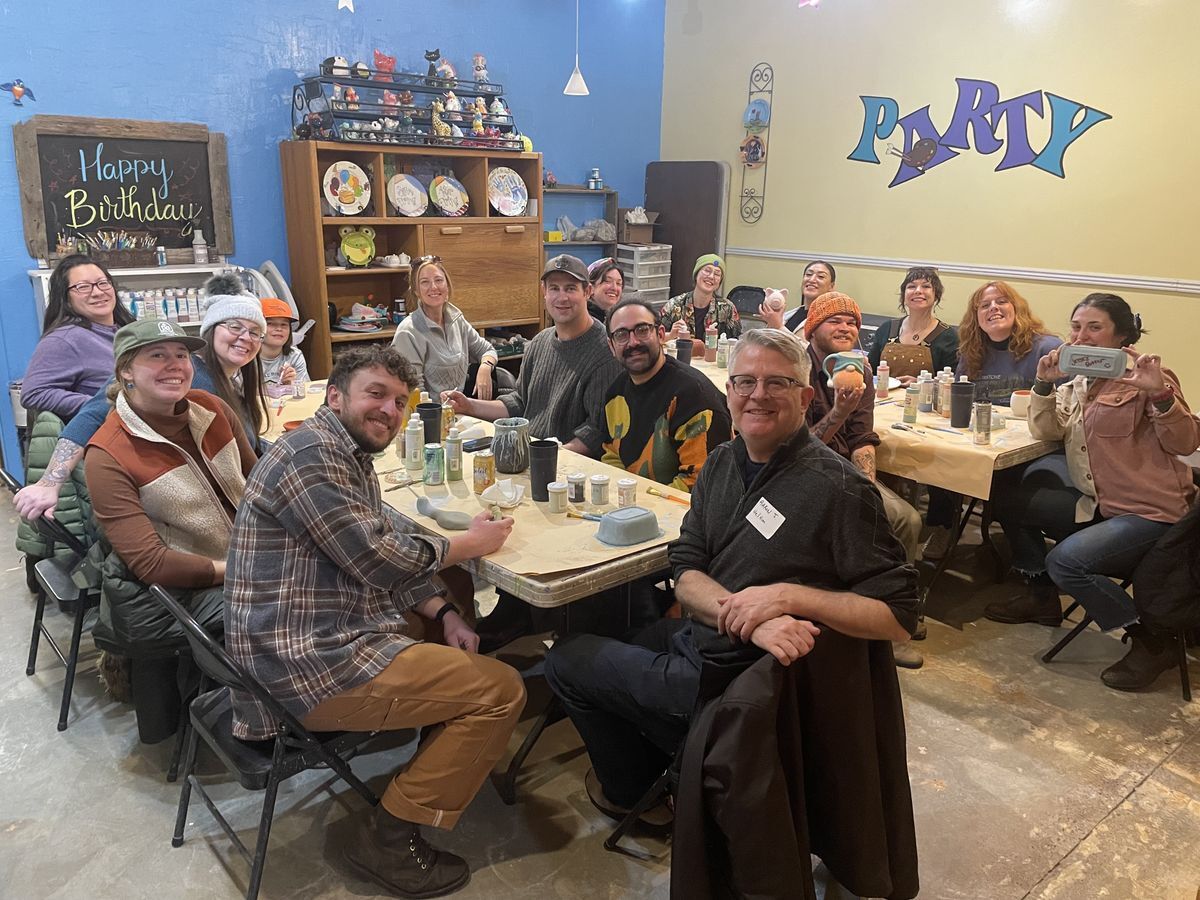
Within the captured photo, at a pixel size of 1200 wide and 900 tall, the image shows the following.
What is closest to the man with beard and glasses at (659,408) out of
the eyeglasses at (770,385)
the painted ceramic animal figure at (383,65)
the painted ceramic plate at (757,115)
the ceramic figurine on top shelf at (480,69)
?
the eyeglasses at (770,385)

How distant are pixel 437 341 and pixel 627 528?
2466 millimetres

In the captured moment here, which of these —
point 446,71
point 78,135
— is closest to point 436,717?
point 78,135

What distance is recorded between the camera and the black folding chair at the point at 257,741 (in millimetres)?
1869

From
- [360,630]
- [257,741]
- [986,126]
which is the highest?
[986,126]

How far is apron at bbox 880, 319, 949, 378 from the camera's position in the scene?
172 inches

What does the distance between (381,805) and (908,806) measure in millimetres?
1177

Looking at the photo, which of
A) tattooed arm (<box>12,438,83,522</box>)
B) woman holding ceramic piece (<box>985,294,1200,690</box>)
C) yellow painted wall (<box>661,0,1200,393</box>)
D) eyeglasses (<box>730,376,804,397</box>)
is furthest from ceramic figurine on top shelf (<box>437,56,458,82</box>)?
eyeglasses (<box>730,376,804,397</box>)

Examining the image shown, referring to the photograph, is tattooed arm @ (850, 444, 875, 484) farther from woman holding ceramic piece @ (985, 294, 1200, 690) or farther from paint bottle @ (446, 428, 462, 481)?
paint bottle @ (446, 428, 462, 481)

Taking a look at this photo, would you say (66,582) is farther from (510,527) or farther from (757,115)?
(757,115)

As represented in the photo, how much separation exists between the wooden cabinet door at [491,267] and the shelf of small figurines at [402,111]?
54 centimetres

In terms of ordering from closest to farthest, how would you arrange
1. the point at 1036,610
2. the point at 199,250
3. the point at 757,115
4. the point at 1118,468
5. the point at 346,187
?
the point at 1118,468
the point at 1036,610
the point at 199,250
the point at 346,187
the point at 757,115

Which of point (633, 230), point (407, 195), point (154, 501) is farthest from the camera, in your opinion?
point (633, 230)

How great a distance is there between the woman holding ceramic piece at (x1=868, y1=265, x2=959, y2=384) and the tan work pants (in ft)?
9.76

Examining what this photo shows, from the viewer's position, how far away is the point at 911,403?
11.9 ft
